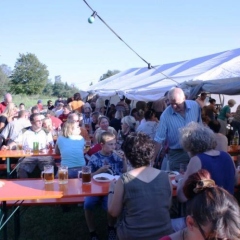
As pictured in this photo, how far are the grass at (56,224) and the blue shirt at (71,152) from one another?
67cm

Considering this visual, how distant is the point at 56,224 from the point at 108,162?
121 cm

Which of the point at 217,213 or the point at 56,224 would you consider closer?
the point at 217,213

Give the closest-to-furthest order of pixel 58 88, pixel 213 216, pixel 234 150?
pixel 213 216, pixel 234 150, pixel 58 88

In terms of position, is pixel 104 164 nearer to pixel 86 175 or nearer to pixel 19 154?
pixel 86 175

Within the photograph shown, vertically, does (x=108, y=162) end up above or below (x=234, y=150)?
above

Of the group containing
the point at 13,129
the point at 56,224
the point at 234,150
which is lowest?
the point at 56,224

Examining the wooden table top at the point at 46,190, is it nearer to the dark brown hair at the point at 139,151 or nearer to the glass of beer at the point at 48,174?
the glass of beer at the point at 48,174

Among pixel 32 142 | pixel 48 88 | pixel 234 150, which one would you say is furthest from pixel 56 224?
pixel 48 88

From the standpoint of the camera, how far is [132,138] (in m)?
2.39

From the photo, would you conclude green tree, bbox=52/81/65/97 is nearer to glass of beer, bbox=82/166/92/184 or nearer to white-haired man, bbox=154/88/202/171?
white-haired man, bbox=154/88/202/171

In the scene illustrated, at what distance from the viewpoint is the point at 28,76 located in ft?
188

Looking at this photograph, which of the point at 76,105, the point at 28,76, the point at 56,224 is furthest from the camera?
the point at 28,76

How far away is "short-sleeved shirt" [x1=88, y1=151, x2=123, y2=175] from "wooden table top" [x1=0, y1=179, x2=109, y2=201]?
0.38 metres

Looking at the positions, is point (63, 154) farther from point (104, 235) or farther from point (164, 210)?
point (164, 210)
